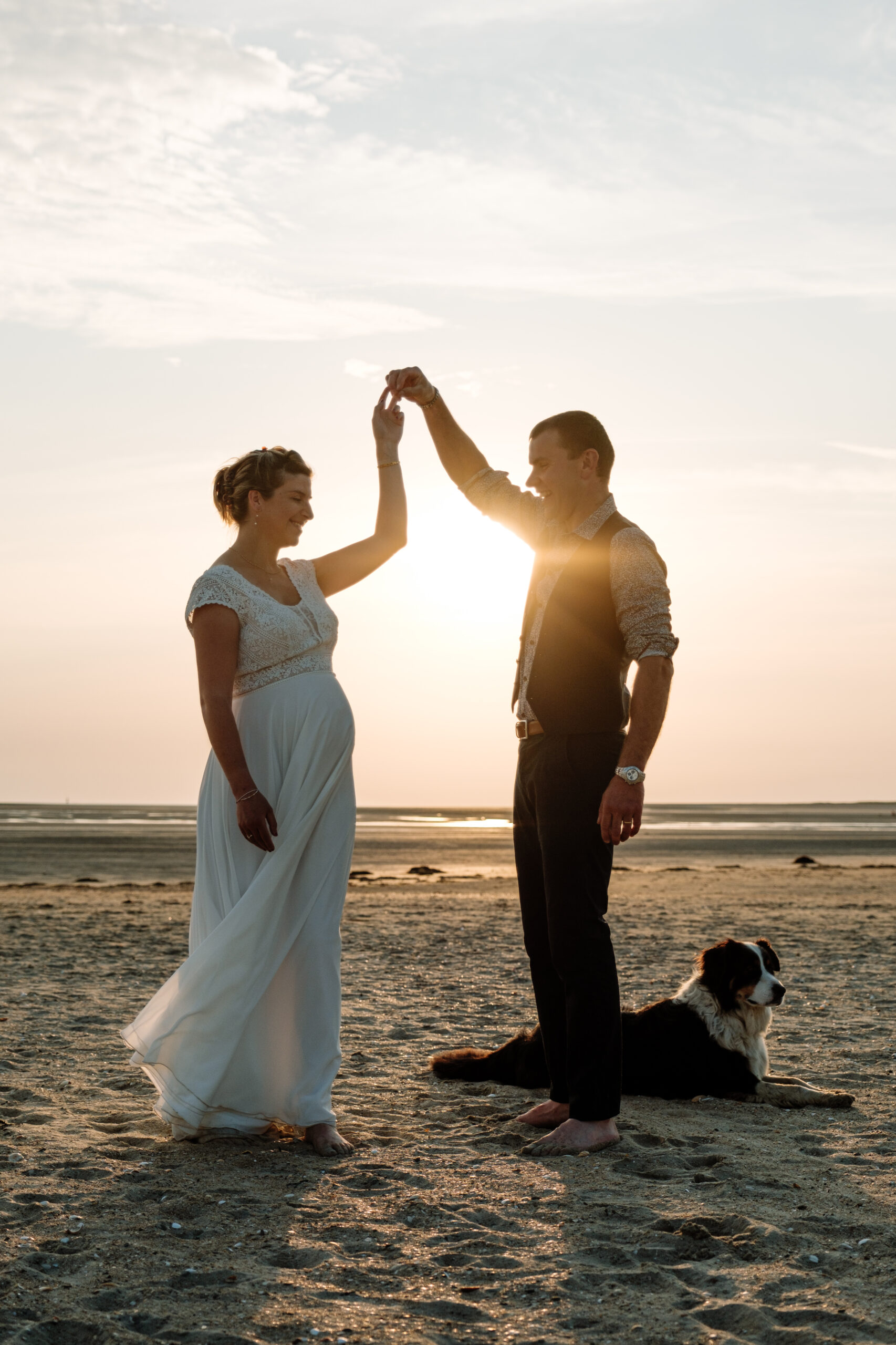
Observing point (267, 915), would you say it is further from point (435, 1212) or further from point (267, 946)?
point (435, 1212)

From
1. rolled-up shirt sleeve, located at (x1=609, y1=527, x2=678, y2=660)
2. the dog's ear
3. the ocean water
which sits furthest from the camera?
the ocean water

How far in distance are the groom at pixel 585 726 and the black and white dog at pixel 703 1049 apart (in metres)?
0.92

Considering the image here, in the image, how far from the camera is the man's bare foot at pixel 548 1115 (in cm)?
431

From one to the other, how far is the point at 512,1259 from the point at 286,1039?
1.29 metres

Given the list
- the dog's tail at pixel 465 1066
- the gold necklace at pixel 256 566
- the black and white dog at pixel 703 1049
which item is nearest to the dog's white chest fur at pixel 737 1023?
the black and white dog at pixel 703 1049

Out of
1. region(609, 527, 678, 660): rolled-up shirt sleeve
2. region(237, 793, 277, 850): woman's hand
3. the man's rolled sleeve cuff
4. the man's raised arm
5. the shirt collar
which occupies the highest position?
the man's raised arm

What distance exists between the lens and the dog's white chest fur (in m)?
4.92

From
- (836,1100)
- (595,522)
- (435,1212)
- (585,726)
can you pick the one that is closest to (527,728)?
(585,726)

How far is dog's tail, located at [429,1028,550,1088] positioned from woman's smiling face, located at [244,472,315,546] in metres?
2.45

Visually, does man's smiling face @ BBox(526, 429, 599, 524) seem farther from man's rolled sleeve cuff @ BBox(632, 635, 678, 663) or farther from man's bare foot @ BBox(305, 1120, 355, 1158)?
man's bare foot @ BBox(305, 1120, 355, 1158)

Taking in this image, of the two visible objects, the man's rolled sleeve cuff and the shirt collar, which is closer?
the man's rolled sleeve cuff

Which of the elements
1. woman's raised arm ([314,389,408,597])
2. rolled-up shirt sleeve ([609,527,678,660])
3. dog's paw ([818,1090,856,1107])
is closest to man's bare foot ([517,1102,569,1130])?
dog's paw ([818,1090,856,1107])

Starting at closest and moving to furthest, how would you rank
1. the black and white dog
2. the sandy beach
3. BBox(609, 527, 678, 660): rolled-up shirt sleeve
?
the sandy beach
BBox(609, 527, 678, 660): rolled-up shirt sleeve
the black and white dog

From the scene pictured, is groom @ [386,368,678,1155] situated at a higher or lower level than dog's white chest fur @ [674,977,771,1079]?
higher
